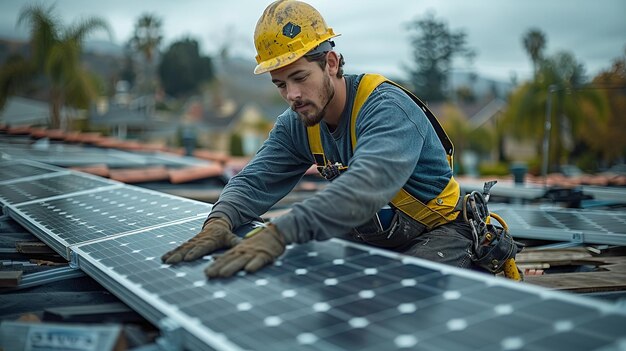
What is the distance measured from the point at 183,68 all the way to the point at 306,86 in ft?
247

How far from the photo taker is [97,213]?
432 centimetres

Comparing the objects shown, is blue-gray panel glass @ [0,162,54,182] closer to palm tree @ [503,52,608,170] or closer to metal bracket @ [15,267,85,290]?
metal bracket @ [15,267,85,290]

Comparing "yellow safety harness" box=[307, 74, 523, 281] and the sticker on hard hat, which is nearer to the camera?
the sticker on hard hat

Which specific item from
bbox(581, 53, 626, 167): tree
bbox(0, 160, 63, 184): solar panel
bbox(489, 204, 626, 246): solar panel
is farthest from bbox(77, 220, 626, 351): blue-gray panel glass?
bbox(581, 53, 626, 167): tree

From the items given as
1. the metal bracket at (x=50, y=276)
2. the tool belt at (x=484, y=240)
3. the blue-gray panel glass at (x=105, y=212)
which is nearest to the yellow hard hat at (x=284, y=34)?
the blue-gray panel glass at (x=105, y=212)

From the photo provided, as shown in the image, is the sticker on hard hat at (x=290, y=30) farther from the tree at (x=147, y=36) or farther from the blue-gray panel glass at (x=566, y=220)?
the tree at (x=147, y=36)

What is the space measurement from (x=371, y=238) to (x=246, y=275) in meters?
1.38

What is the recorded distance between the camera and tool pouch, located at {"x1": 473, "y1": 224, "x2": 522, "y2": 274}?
12.5 ft

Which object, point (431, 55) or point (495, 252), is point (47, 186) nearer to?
point (495, 252)

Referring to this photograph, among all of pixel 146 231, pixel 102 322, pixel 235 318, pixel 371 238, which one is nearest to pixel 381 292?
pixel 235 318

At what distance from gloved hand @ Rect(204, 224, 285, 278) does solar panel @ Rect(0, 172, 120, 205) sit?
3.12 m

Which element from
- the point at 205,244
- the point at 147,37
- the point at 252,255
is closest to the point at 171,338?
the point at 252,255

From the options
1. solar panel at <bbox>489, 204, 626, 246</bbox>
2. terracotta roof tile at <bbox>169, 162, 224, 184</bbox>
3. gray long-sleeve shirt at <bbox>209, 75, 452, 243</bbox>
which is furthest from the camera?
terracotta roof tile at <bbox>169, 162, 224, 184</bbox>

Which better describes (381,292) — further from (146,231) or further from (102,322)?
(146,231)
